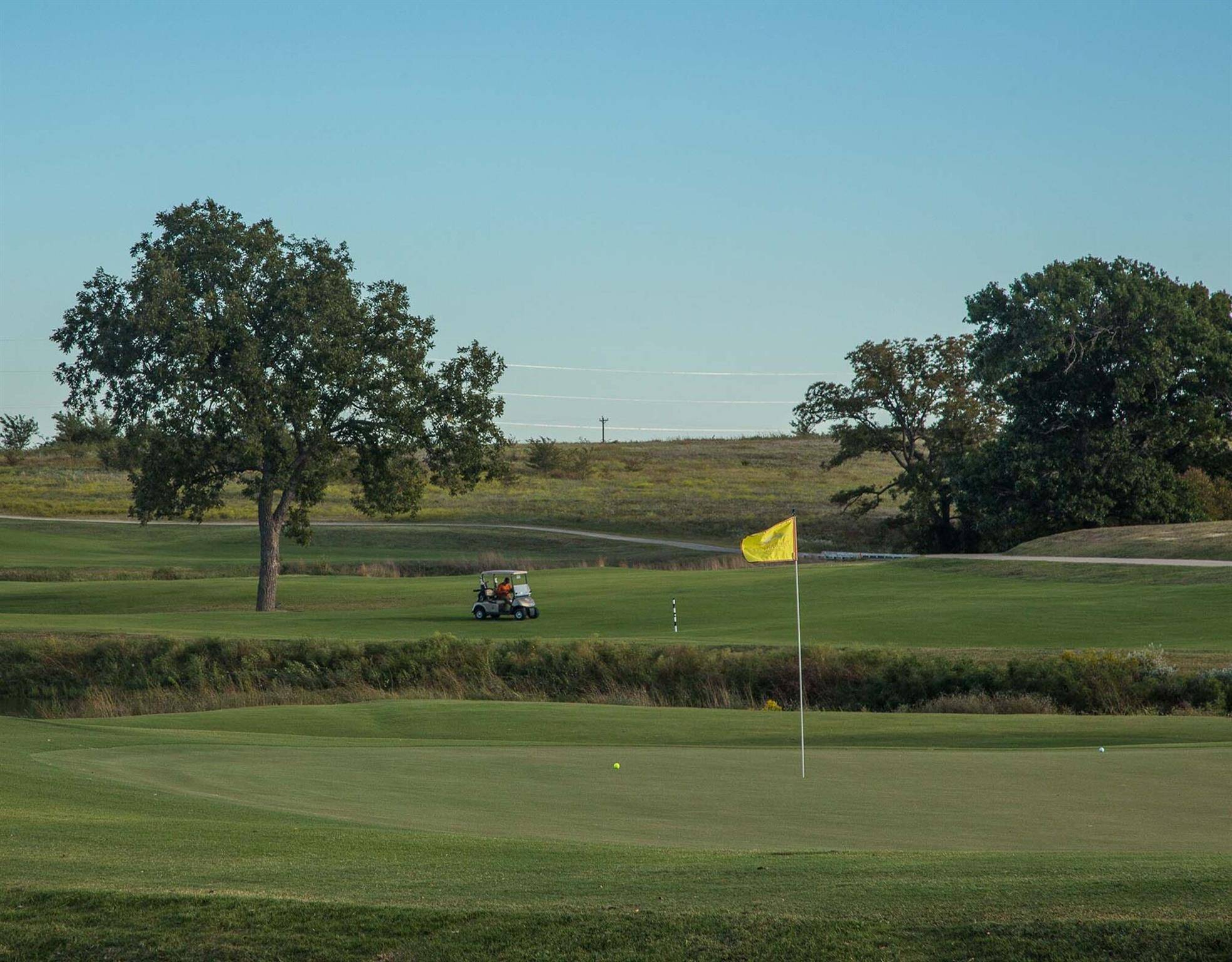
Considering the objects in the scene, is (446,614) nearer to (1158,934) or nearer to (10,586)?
(10,586)

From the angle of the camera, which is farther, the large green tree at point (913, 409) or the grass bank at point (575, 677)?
the large green tree at point (913, 409)

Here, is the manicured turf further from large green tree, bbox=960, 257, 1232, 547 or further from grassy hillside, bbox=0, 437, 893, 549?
grassy hillside, bbox=0, 437, 893, 549

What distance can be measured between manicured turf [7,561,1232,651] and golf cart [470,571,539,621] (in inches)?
25.7

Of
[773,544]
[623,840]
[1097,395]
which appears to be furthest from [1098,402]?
[623,840]

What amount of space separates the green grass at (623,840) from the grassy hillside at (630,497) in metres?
55.1

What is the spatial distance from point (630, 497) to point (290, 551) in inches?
1164

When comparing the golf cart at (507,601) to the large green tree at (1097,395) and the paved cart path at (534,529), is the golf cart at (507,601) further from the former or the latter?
the large green tree at (1097,395)

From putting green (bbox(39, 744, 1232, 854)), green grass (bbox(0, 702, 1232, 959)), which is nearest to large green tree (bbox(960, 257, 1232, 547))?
green grass (bbox(0, 702, 1232, 959))

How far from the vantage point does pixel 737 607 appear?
3794cm

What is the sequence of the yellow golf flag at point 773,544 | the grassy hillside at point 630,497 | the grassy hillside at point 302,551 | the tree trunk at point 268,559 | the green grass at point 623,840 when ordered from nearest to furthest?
the green grass at point 623,840 → the yellow golf flag at point 773,544 → the tree trunk at point 268,559 → the grassy hillside at point 302,551 → the grassy hillside at point 630,497

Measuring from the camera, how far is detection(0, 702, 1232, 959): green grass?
20.3ft

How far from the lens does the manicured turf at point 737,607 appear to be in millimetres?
30031

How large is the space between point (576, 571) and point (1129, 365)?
24.5m

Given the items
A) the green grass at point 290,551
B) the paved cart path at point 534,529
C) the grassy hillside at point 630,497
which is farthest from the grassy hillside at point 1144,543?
the grassy hillside at point 630,497
